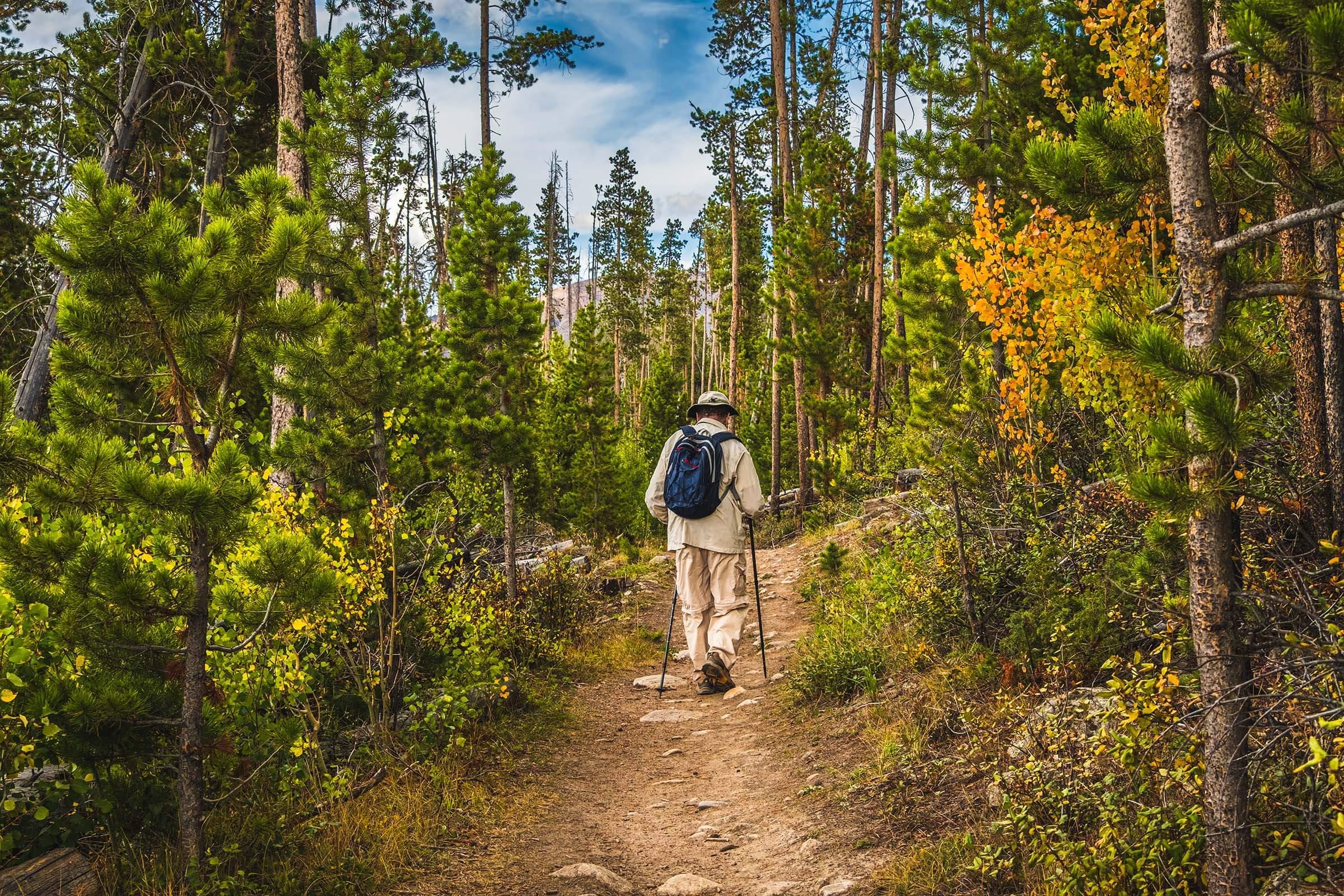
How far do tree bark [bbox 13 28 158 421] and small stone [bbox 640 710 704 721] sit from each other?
7145 millimetres

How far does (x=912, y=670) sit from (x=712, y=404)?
299 cm

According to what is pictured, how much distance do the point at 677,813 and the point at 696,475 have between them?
2.94m

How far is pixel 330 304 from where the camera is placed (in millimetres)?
3959

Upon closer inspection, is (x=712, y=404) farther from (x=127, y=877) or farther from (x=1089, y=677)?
(x=127, y=877)

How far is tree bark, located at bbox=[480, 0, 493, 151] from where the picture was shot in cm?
1752

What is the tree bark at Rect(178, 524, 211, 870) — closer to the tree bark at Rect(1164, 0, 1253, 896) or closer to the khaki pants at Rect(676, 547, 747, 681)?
the tree bark at Rect(1164, 0, 1253, 896)

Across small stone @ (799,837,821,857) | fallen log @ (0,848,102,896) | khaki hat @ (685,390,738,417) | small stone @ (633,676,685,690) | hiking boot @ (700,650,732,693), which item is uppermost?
khaki hat @ (685,390,738,417)

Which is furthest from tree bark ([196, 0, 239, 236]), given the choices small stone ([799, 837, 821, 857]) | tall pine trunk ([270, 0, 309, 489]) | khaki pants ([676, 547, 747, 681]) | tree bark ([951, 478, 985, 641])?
small stone ([799, 837, 821, 857])

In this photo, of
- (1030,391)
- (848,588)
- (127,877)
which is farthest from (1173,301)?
(848,588)

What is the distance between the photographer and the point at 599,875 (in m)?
4.10

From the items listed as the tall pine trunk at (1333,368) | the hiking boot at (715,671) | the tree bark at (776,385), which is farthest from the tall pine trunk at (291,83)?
the tree bark at (776,385)

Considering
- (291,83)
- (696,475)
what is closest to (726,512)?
(696,475)

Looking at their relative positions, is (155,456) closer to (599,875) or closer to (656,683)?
(599,875)

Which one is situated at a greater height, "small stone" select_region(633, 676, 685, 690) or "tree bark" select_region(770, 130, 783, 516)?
"tree bark" select_region(770, 130, 783, 516)
